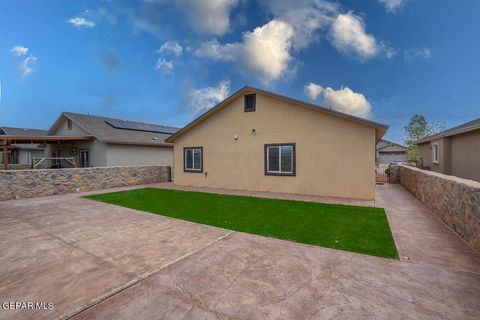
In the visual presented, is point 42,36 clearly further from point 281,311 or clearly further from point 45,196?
point 281,311

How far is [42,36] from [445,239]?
76.0 ft

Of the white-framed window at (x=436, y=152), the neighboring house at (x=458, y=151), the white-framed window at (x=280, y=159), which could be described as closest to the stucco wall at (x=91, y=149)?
the white-framed window at (x=280, y=159)

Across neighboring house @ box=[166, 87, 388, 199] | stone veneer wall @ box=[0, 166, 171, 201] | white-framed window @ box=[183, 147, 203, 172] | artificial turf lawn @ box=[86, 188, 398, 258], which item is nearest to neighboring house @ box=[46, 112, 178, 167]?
stone veneer wall @ box=[0, 166, 171, 201]

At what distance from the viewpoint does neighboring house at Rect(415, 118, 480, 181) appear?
10758mm

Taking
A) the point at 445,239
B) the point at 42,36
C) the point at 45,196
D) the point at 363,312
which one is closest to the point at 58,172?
the point at 45,196

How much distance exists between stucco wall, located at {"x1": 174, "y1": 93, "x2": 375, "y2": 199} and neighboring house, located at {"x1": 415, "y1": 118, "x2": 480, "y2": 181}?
237 inches

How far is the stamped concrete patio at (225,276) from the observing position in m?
2.60

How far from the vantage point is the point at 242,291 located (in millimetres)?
2973

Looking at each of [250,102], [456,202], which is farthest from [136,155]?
[456,202]

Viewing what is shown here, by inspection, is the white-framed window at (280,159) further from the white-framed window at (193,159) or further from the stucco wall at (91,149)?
the stucco wall at (91,149)

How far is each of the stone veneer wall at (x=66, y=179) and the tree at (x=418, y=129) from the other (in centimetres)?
2879

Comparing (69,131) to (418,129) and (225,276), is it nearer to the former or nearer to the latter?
(225,276)

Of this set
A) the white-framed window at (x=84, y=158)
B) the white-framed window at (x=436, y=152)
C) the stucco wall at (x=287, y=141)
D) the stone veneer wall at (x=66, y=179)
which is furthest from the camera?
the white-framed window at (x=84, y=158)

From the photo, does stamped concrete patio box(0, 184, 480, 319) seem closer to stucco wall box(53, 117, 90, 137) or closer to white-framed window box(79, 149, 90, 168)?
white-framed window box(79, 149, 90, 168)
